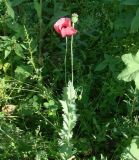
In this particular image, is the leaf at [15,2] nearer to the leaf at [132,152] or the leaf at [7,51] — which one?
the leaf at [7,51]

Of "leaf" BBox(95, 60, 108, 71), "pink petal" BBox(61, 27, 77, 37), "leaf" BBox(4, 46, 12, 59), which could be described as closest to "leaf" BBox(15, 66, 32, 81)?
"leaf" BBox(4, 46, 12, 59)

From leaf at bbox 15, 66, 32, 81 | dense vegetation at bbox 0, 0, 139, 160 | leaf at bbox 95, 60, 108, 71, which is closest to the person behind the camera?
dense vegetation at bbox 0, 0, 139, 160

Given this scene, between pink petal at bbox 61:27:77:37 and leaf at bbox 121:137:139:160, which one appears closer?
leaf at bbox 121:137:139:160

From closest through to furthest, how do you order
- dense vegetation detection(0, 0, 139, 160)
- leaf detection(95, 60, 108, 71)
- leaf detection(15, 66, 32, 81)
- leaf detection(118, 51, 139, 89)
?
leaf detection(118, 51, 139, 89) < dense vegetation detection(0, 0, 139, 160) < leaf detection(95, 60, 108, 71) < leaf detection(15, 66, 32, 81)

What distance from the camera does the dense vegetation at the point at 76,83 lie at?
7.73ft

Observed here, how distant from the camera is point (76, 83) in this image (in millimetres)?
2686

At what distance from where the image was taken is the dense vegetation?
236 centimetres

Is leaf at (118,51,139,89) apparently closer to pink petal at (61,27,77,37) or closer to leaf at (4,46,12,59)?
pink petal at (61,27,77,37)

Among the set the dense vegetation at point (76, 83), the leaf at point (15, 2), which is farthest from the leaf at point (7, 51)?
the leaf at point (15, 2)

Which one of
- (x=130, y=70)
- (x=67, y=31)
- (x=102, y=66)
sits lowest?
(x=102, y=66)

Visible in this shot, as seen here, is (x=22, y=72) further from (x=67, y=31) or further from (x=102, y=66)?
(x=67, y=31)

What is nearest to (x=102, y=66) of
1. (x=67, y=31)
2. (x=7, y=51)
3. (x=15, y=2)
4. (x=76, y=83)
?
(x=76, y=83)

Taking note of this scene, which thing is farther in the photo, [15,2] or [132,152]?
[15,2]

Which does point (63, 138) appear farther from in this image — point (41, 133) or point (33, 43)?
point (33, 43)
